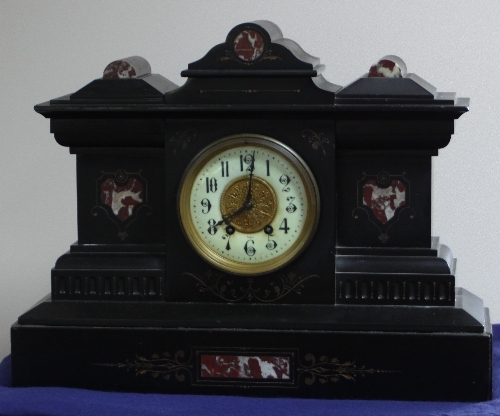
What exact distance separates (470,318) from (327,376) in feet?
0.93

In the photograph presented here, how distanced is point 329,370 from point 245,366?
0.16 metres

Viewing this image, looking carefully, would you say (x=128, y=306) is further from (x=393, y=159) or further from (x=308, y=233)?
(x=393, y=159)

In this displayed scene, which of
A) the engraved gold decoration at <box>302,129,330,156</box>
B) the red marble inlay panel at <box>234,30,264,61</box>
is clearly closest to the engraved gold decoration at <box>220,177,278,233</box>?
the engraved gold decoration at <box>302,129,330,156</box>

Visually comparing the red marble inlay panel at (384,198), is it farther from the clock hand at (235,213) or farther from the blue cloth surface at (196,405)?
the blue cloth surface at (196,405)

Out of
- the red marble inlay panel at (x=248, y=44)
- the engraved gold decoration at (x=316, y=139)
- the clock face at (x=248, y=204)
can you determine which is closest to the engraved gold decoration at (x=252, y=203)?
the clock face at (x=248, y=204)

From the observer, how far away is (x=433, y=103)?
7.51ft

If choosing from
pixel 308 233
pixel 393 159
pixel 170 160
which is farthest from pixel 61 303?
pixel 393 159

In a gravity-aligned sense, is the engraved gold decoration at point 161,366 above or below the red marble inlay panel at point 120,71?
below

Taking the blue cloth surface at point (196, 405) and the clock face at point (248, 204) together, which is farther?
the clock face at point (248, 204)

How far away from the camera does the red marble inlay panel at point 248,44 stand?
2.32m

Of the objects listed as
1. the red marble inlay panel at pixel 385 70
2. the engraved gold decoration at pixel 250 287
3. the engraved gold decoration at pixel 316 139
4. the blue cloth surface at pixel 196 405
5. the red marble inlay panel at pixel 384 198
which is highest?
the red marble inlay panel at pixel 385 70

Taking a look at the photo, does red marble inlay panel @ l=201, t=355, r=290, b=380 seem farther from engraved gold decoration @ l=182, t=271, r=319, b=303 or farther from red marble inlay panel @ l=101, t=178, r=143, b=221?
red marble inlay panel @ l=101, t=178, r=143, b=221

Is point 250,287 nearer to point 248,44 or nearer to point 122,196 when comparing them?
point 122,196

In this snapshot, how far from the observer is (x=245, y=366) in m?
2.30
